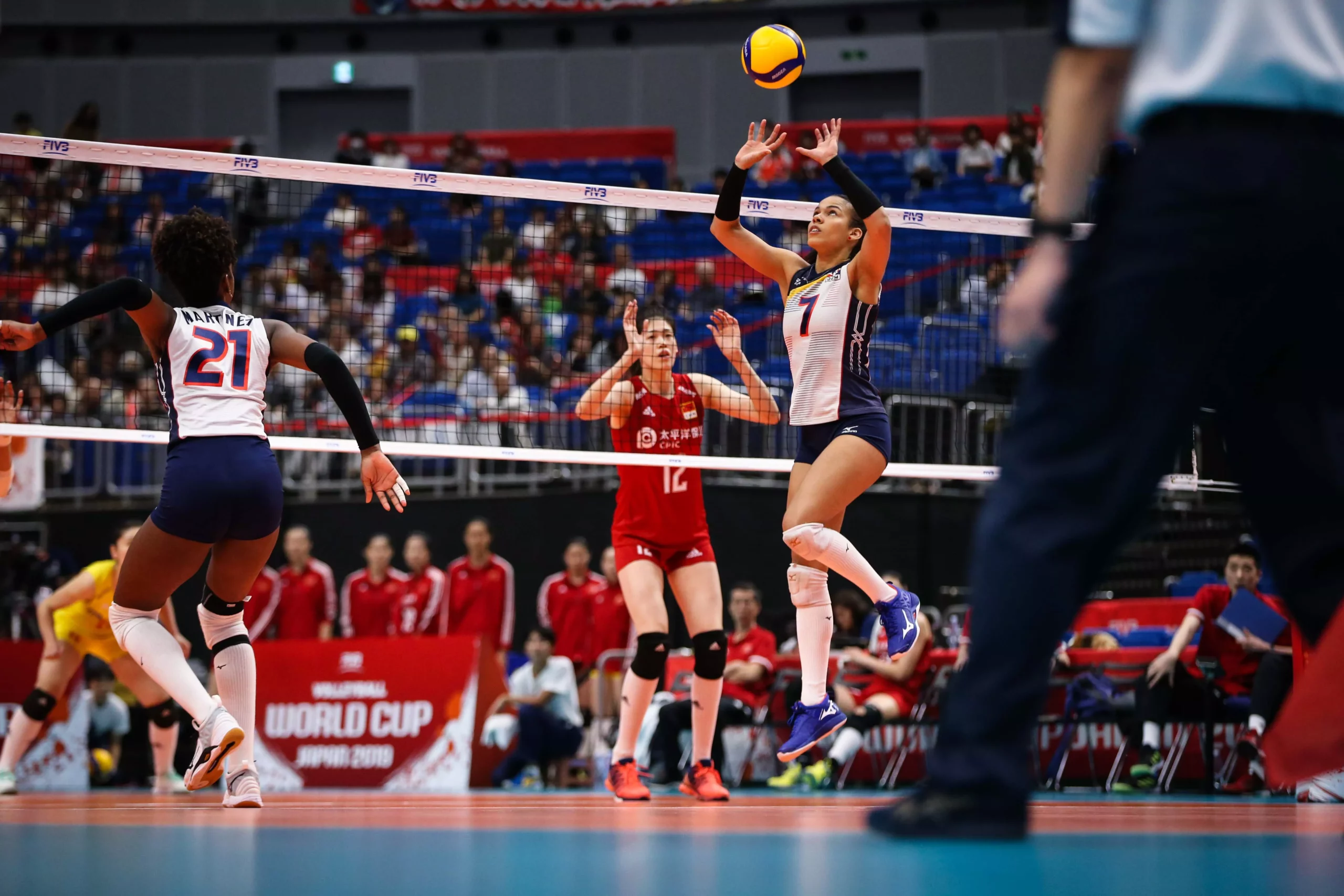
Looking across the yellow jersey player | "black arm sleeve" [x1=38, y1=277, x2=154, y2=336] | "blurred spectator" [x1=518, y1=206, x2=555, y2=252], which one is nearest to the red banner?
the yellow jersey player

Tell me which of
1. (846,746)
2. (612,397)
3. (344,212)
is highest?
(344,212)

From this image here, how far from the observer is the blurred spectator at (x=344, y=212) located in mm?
21922

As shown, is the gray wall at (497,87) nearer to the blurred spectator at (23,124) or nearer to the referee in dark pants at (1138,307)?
the blurred spectator at (23,124)

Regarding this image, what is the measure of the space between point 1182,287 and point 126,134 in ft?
94.2

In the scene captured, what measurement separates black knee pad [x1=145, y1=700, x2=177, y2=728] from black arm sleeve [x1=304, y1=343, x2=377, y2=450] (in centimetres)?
555

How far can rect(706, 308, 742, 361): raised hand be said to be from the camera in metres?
7.78

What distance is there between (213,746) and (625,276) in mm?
11853

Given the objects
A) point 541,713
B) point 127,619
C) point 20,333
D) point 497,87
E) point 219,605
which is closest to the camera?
point 20,333

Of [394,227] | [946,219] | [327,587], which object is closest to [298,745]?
[327,587]

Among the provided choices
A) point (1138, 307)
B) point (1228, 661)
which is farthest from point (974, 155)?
point (1138, 307)

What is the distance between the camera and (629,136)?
26844 mm

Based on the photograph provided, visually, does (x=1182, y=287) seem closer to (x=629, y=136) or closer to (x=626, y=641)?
(x=626, y=641)

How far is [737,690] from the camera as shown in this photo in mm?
12281

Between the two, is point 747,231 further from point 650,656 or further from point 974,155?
point 974,155
